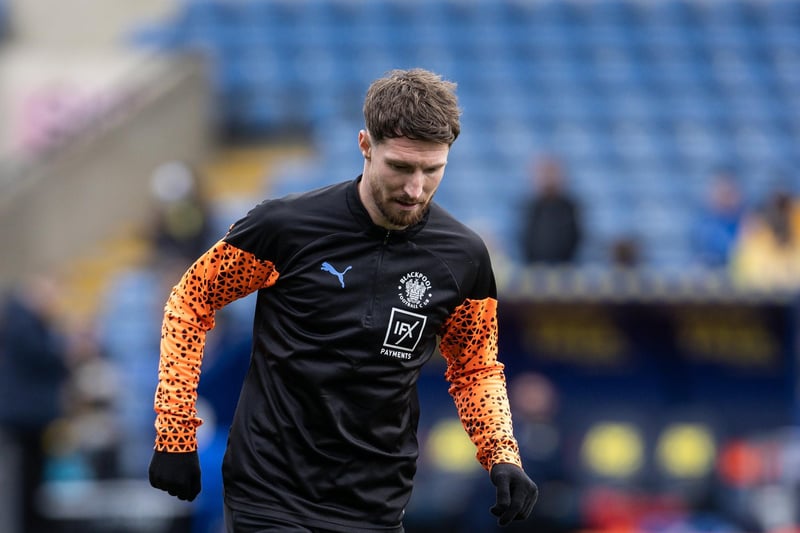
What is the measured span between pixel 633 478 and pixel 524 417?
5.10 ft

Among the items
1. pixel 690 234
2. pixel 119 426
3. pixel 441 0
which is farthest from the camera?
pixel 441 0

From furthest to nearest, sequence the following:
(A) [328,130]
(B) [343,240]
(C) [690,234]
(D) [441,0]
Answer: (D) [441,0] < (A) [328,130] < (C) [690,234] < (B) [343,240]

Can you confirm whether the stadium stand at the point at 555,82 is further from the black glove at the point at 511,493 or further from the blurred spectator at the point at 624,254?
the black glove at the point at 511,493

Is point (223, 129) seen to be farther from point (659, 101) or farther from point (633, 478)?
point (633, 478)

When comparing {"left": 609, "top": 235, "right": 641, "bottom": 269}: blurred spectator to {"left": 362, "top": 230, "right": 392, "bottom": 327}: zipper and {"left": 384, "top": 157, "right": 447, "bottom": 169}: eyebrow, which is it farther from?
{"left": 384, "top": 157, "right": 447, "bottom": 169}: eyebrow

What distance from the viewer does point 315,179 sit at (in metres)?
14.1

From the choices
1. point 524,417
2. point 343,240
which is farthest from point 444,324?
point 524,417

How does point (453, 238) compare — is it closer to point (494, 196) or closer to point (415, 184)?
point (415, 184)

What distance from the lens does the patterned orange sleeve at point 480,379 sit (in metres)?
4.51

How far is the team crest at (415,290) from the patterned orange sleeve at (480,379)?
0.47 feet

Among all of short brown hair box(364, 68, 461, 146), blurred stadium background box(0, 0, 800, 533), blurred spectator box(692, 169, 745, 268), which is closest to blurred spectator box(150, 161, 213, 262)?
blurred stadium background box(0, 0, 800, 533)

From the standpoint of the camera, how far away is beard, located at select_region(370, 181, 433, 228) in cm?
420

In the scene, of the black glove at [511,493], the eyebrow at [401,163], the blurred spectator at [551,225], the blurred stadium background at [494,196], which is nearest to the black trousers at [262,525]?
Answer: the black glove at [511,493]

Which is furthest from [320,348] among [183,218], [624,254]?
[183,218]
